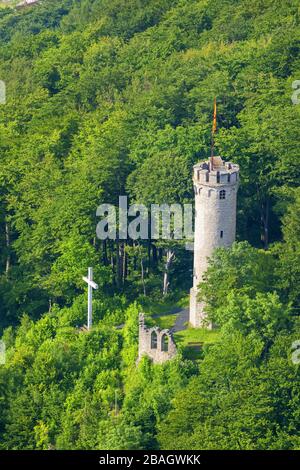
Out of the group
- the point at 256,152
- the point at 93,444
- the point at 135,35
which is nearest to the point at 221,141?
the point at 256,152

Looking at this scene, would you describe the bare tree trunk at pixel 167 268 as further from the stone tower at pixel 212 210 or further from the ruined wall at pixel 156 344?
the ruined wall at pixel 156 344

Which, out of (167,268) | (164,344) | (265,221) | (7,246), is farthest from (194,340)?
(7,246)

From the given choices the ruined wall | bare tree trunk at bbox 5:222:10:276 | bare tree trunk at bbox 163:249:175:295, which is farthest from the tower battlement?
bare tree trunk at bbox 5:222:10:276

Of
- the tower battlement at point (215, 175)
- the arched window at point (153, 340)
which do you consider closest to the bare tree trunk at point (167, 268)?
the tower battlement at point (215, 175)

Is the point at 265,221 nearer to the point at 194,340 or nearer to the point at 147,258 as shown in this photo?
the point at 147,258
